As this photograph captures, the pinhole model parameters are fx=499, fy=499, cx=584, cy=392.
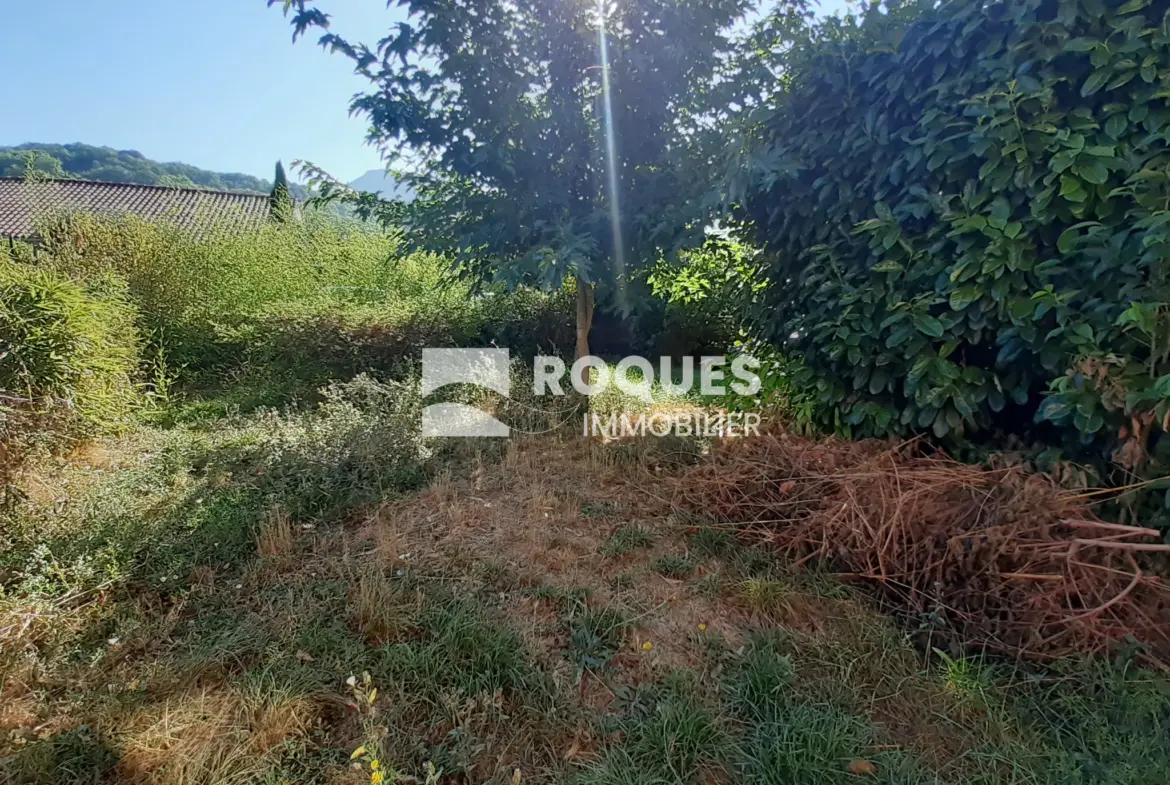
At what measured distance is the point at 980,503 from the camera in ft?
7.08

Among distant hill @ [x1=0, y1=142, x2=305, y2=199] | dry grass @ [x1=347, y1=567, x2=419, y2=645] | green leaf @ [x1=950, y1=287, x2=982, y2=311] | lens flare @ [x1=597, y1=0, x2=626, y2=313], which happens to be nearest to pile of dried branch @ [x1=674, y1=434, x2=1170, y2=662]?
green leaf @ [x1=950, y1=287, x2=982, y2=311]

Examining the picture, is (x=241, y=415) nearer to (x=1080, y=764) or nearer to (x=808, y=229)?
(x=808, y=229)

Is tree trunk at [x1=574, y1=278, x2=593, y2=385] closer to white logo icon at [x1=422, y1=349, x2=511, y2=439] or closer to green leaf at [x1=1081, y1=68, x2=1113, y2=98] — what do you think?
white logo icon at [x1=422, y1=349, x2=511, y2=439]

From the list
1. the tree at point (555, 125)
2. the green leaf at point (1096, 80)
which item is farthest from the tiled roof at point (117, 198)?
the green leaf at point (1096, 80)

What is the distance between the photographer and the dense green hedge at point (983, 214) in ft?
6.53

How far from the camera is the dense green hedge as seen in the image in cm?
199

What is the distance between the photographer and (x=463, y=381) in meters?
5.11

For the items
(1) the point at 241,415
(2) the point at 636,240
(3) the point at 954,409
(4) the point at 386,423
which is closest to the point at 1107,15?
(3) the point at 954,409

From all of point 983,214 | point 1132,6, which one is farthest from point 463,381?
point 1132,6

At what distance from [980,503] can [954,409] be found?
0.58m

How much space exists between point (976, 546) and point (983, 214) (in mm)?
1522

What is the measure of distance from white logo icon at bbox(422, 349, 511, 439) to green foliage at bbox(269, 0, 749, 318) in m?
1.38

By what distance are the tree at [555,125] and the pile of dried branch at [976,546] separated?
1883 millimetres

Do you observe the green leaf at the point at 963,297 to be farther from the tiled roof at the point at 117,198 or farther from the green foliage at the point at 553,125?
Answer: the tiled roof at the point at 117,198
